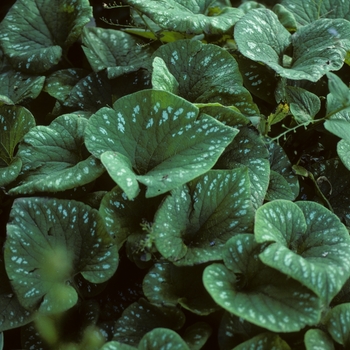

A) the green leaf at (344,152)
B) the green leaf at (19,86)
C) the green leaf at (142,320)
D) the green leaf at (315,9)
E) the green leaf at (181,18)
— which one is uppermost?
the green leaf at (181,18)

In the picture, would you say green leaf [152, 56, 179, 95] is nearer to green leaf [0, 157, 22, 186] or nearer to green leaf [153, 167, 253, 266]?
green leaf [153, 167, 253, 266]

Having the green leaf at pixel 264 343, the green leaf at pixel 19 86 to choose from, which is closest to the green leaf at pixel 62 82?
the green leaf at pixel 19 86

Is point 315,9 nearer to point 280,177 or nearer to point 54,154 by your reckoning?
point 280,177

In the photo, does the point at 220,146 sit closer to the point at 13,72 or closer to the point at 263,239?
the point at 263,239

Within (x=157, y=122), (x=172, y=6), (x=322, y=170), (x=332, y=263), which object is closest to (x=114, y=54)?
(x=172, y=6)

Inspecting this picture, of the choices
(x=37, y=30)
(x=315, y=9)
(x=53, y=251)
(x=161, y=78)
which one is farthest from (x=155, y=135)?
(x=315, y=9)

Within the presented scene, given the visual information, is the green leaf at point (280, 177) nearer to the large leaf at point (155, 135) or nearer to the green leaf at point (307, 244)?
Answer: the green leaf at point (307, 244)

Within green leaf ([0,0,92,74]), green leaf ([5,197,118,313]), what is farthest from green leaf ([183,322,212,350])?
green leaf ([0,0,92,74])
